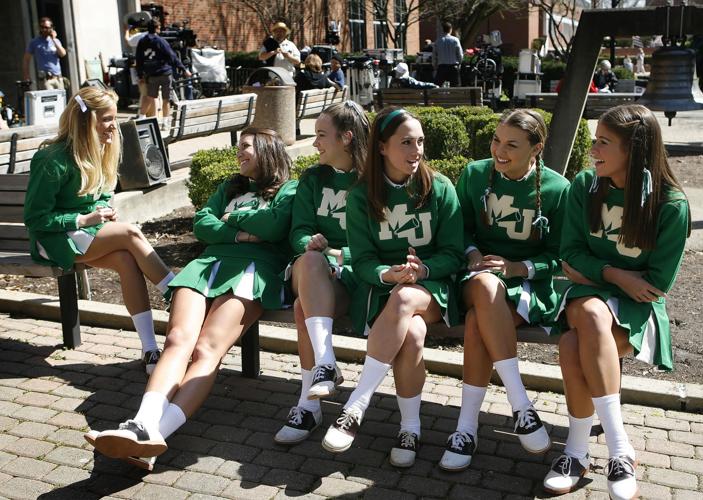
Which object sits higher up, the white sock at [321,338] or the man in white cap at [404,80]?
the man in white cap at [404,80]

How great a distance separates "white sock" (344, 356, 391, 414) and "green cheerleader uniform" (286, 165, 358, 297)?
0.82 meters

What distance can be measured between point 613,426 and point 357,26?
105ft

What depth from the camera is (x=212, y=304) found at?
3.97 metres

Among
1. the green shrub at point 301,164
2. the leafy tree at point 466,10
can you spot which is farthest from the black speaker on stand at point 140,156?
the leafy tree at point 466,10

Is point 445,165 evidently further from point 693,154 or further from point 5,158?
point 693,154

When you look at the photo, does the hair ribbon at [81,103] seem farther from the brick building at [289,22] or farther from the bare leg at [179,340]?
the brick building at [289,22]

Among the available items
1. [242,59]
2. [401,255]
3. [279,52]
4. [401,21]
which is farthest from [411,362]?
[401,21]

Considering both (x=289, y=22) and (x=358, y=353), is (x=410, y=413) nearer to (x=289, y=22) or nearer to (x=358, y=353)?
(x=358, y=353)

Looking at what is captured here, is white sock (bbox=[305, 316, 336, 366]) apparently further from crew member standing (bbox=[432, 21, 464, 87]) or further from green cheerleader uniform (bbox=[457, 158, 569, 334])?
crew member standing (bbox=[432, 21, 464, 87])

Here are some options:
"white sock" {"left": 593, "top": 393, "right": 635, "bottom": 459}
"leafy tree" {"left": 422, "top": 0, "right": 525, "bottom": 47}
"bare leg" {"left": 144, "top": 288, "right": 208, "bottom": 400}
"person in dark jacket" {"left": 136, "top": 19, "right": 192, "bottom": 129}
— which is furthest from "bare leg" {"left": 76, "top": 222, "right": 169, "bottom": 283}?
"leafy tree" {"left": 422, "top": 0, "right": 525, "bottom": 47}

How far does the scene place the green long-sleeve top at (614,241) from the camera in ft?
10.9

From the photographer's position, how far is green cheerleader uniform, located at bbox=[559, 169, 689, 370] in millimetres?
3316

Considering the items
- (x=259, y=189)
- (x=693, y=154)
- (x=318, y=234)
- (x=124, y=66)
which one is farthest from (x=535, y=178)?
(x=124, y=66)

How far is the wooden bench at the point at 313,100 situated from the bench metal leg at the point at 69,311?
7851 millimetres
